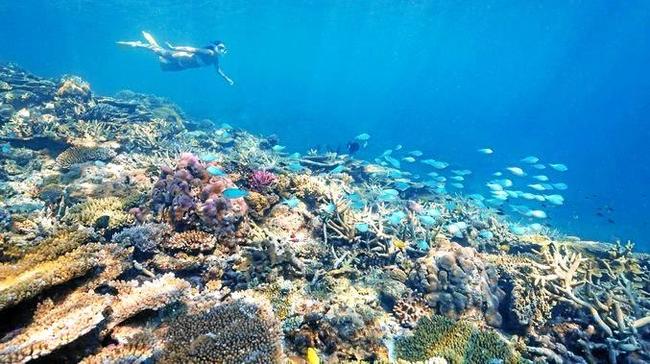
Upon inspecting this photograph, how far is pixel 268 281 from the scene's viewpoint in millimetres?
5605

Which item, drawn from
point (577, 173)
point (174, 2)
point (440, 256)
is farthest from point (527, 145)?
point (440, 256)

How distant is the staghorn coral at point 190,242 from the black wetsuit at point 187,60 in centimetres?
1569

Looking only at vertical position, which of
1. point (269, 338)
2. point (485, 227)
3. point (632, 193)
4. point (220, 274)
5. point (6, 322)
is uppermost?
point (632, 193)

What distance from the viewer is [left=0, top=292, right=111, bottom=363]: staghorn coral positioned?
2910mm

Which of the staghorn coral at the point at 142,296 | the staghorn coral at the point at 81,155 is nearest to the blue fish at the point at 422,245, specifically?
the staghorn coral at the point at 142,296

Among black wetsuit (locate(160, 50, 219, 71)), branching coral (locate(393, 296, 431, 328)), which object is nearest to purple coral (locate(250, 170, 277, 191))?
branching coral (locate(393, 296, 431, 328))

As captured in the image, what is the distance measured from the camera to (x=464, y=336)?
5191 mm

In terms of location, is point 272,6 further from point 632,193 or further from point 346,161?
point 632,193

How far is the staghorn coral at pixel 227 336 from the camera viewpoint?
3459 mm

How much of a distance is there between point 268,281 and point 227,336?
1.98 m

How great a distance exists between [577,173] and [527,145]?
95.7 feet

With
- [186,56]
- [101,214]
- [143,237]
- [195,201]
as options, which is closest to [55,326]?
[143,237]

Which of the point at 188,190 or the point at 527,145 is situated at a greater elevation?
the point at 527,145

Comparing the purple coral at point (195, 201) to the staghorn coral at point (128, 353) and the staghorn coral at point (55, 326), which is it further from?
the staghorn coral at point (128, 353)
